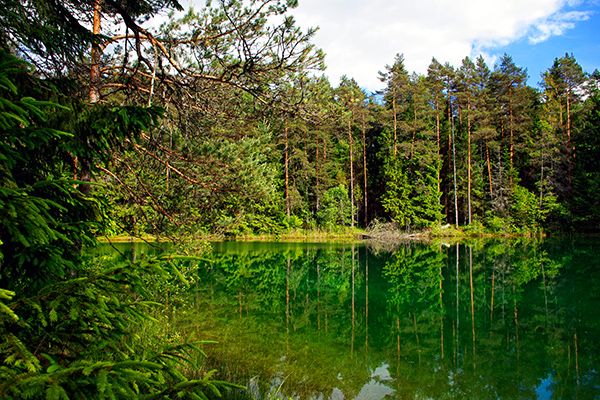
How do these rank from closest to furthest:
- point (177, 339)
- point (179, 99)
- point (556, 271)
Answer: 1. point (179, 99)
2. point (177, 339)
3. point (556, 271)

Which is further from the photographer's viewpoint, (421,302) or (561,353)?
(421,302)

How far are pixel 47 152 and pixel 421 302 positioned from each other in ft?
35.1

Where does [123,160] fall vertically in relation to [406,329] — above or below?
above

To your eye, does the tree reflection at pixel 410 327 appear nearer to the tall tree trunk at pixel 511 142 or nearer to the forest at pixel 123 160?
the forest at pixel 123 160

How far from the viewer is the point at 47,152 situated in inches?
85.4

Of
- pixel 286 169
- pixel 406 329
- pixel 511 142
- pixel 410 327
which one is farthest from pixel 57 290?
pixel 511 142

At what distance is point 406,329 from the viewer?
29.3ft

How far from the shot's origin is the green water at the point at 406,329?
19.8 feet

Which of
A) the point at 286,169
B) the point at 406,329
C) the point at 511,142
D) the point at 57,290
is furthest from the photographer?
the point at 511,142

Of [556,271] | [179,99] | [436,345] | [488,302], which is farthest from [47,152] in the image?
[556,271]

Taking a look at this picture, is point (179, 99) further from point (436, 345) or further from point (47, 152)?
point (436, 345)

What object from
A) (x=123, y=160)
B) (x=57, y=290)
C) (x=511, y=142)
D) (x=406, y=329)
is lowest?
(x=406, y=329)

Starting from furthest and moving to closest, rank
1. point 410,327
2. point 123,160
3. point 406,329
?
point 410,327 → point 406,329 → point 123,160

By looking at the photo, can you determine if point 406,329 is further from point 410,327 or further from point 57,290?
point 57,290
